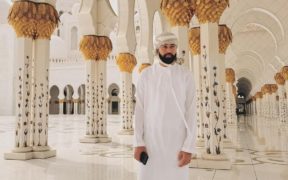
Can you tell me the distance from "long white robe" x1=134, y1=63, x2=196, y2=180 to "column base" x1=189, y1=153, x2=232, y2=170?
4.64ft

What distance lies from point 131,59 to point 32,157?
129 inches

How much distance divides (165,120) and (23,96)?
7.57 ft

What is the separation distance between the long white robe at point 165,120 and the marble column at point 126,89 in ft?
15.1

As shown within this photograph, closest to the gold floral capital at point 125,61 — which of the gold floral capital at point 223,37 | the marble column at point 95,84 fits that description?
the marble column at point 95,84

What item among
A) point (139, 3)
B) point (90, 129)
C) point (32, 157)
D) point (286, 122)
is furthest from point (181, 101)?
point (286, 122)

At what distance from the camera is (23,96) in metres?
3.03

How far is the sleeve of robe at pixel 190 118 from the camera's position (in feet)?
3.67

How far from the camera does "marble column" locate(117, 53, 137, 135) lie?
19.1 ft

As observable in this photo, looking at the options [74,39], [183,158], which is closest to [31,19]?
[183,158]

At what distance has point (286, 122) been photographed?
361 inches

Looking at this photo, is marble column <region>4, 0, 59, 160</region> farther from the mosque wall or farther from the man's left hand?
the mosque wall

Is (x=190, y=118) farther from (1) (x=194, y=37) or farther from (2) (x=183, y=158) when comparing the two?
(1) (x=194, y=37)

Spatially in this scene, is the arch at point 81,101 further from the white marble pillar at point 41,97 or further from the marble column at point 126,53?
the white marble pillar at point 41,97

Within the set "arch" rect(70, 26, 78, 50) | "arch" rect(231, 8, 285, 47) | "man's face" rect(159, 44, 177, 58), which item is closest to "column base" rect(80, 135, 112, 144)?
"man's face" rect(159, 44, 177, 58)
